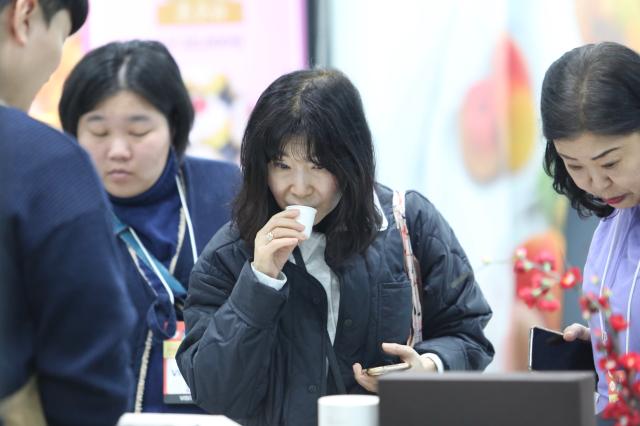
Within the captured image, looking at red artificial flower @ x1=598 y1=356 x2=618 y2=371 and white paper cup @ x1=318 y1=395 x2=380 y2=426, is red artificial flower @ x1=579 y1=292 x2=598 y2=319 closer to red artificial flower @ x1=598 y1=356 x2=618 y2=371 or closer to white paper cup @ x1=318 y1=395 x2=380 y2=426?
red artificial flower @ x1=598 y1=356 x2=618 y2=371

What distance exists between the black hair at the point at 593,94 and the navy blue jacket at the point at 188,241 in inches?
30.0

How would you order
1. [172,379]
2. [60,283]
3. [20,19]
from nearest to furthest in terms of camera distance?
[60,283] → [20,19] → [172,379]

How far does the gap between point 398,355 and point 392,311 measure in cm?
11

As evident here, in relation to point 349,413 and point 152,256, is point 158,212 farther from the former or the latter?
→ point 349,413

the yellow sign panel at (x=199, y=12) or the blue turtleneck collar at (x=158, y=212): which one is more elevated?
the yellow sign panel at (x=199, y=12)

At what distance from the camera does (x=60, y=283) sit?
1.35 meters

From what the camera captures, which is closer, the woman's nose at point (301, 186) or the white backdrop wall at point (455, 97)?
the woman's nose at point (301, 186)

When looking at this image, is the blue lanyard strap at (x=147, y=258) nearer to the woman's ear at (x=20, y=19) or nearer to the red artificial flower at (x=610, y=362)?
the woman's ear at (x=20, y=19)

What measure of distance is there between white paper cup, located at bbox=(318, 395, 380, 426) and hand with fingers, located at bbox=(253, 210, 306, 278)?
38 cm

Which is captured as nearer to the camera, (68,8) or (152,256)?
(68,8)

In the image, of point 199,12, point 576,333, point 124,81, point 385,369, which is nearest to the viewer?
point 385,369

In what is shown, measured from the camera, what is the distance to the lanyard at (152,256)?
252 cm

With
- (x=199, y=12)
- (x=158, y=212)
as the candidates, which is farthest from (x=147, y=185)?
(x=199, y=12)

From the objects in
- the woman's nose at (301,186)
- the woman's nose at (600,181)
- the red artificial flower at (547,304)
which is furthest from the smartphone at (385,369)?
the red artificial flower at (547,304)
